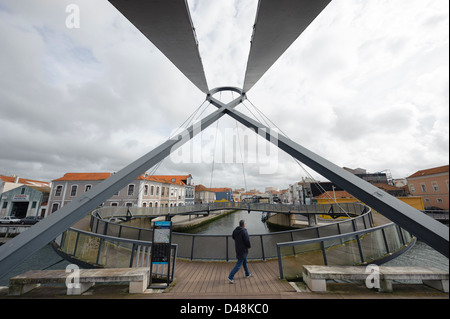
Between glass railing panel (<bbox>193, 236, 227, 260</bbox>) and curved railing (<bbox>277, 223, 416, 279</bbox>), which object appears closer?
curved railing (<bbox>277, 223, 416, 279</bbox>)

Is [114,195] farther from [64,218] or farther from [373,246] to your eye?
[373,246]

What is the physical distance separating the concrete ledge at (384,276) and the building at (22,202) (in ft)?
138

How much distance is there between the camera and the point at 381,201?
2564 mm

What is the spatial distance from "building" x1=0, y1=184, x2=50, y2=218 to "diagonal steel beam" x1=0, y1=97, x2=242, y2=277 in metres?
39.4

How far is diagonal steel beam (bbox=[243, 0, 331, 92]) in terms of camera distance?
3.09m

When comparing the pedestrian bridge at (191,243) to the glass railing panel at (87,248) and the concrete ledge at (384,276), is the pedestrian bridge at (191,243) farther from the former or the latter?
the concrete ledge at (384,276)

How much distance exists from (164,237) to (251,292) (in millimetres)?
2038

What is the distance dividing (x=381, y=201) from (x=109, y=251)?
6211mm

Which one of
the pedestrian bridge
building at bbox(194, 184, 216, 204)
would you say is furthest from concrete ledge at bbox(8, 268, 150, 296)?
building at bbox(194, 184, 216, 204)

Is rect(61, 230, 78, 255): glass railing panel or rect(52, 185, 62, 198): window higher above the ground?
rect(52, 185, 62, 198): window

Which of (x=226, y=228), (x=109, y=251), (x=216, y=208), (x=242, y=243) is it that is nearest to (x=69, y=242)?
(x=109, y=251)

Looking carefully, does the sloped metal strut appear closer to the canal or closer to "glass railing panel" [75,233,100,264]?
"glass railing panel" [75,233,100,264]

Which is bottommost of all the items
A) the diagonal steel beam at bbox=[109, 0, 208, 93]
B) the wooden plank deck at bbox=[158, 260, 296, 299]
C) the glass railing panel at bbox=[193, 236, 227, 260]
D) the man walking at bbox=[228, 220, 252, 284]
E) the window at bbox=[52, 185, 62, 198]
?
the wooden plank deck at bbox=[158, 260, 296, 299]
